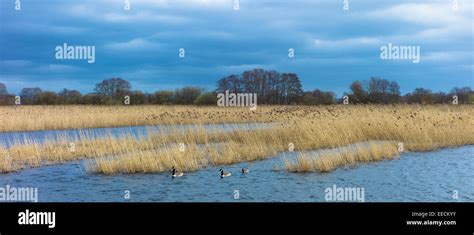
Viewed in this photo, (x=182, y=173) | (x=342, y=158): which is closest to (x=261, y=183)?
(x=182, y=173)

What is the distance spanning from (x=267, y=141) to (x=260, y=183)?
492 cm

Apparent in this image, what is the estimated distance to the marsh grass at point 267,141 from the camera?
11.7 meters

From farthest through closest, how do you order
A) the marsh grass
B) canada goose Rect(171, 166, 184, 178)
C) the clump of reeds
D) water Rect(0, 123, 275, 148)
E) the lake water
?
water Rect(0, 123, 275, 148)
the marsh grass
the clump of reeds
canada goose Rect(171, 166, 184, 178)
the lake water

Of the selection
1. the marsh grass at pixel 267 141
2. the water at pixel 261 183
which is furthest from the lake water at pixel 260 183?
the marsh grass at pixel 267 141

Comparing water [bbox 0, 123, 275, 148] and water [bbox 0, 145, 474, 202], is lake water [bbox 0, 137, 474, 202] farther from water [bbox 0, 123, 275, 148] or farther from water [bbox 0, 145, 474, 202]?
water [bbox 0, 123, 275, 148]

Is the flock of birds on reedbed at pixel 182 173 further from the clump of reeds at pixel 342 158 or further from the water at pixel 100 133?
the water at pixel 100 133

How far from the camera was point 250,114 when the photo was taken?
19.7m

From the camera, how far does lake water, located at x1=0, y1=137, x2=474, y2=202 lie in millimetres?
8969

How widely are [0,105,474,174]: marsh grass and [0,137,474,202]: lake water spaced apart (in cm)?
54

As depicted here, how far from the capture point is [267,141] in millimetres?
14820

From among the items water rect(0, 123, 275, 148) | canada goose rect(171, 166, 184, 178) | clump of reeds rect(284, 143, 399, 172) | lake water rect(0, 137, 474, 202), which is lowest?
lake water rect(0, 137, 474, 202)

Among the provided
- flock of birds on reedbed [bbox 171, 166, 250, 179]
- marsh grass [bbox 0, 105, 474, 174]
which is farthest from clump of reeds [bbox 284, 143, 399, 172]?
flock of birds on reedbed [bbox 171, 166, 250, 179]

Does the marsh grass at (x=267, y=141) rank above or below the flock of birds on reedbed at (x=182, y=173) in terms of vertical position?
above
